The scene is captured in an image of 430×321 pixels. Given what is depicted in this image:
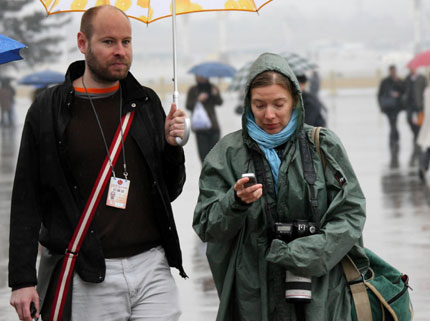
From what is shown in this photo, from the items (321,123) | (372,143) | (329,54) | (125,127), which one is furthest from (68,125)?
(329,54)

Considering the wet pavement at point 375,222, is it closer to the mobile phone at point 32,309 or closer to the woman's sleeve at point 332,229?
the mobile phone at point 32,309

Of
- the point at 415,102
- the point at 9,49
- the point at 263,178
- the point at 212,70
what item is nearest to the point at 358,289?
the point at 263,178

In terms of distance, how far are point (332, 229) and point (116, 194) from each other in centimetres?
82

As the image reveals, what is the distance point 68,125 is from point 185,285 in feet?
13.8

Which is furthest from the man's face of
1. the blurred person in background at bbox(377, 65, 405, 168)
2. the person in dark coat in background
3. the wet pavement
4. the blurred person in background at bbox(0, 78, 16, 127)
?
the blurred person in background at bbox(0, 78, 16, 127)

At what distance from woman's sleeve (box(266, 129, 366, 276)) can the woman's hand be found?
25 centimetres

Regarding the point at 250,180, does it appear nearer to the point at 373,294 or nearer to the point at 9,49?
the point at 373,294

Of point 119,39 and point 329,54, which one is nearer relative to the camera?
point 119,39

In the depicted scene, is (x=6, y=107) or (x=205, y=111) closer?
(x=205, y=111)

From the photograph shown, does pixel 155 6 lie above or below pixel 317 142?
above

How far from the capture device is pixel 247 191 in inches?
138

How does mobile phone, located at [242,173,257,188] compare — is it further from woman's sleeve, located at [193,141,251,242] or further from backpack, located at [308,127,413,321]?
backpack, located at [308,127,413,321]

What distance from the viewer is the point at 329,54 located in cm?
9381

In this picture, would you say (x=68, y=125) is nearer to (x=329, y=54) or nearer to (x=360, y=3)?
(x=329, y=54)
